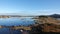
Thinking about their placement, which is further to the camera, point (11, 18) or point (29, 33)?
point (29, 33)

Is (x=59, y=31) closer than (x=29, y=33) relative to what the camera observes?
Yes

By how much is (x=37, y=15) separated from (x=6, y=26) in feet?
2.25

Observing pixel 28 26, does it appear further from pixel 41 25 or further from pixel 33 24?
pixel 41 25

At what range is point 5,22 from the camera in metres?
2.43

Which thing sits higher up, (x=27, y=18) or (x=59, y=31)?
(x=27, y=18)

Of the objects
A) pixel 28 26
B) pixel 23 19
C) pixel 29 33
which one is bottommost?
pixel 29 33

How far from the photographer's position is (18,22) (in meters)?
2.42

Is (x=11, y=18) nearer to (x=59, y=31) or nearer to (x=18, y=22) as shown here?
(x=18, y=22)

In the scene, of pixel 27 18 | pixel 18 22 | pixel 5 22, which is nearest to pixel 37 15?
pixel 27 18

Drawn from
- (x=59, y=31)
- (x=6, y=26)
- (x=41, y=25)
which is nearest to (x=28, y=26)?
(x=41, y=25)

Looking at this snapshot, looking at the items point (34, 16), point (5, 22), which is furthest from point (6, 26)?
point (34, 16)

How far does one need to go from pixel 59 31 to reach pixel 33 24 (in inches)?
20.9

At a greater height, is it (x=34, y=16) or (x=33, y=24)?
(x=34, y=16)

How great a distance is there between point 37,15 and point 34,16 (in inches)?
2.7
